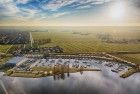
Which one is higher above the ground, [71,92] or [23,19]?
[23,19]

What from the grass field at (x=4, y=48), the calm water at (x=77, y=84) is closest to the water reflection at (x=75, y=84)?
the calm water at (x=77, y=84)

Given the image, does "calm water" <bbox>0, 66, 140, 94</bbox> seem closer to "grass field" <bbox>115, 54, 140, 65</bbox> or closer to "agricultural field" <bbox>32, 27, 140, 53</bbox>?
"grass field" <bbox>115, 54, 140, 65</bbox>

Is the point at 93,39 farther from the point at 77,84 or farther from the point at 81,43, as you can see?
the point at 77,84

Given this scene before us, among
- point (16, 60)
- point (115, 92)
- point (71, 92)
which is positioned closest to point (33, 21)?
Result: point (16, 60)

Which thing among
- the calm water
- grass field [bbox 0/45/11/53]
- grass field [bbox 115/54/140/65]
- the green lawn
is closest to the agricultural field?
the green lawn

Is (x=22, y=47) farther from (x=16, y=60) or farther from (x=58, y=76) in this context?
(x=58, y=76)

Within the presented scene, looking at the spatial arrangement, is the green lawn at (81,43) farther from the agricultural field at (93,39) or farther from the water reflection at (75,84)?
the water reflection at (75,84)

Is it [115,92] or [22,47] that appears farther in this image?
[22,47]
